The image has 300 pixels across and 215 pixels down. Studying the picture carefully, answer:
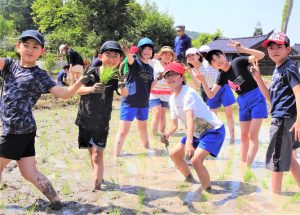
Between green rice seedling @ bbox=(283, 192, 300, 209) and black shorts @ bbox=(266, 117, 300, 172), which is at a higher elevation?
black shorts @ bbox=(266, 117, 300, 172)

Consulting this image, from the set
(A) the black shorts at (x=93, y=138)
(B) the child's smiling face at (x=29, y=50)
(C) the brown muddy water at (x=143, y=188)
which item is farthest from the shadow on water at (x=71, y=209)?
(B) the child's smiling face at (x=29, y=50)

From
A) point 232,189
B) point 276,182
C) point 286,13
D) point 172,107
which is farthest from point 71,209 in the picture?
point 286,13

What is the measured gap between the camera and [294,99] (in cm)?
418

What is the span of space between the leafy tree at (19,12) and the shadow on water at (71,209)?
72.8m

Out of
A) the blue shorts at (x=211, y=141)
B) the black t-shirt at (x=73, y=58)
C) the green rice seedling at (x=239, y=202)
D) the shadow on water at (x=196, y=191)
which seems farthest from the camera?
the black t-shirt at (x=73, y=58)

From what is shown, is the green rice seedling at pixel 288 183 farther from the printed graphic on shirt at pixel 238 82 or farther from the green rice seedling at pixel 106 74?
the green rice seedling at pixel 106 74

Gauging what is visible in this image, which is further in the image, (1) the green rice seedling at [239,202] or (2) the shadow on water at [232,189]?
(2) the shadow on water at [232,189]

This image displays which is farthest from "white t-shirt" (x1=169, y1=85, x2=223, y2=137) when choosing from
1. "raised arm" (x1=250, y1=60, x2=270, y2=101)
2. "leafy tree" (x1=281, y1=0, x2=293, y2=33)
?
"leafy tree" (x1=281, y1=0, x2=293, y2=33)

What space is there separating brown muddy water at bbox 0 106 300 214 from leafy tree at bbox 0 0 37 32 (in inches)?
2796

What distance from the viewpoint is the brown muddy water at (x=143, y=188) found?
13.5 feet

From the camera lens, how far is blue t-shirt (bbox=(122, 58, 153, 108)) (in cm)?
639

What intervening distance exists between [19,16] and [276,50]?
76355 mm

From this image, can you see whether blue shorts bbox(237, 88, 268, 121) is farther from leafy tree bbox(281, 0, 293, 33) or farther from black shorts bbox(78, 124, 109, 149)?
leafy tree bbox(281, 0, 293, 33)

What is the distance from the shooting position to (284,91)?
4199 millimetres
